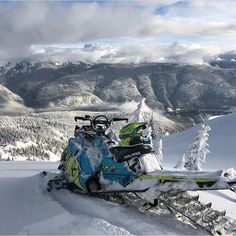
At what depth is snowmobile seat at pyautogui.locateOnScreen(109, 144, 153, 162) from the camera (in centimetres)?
1113

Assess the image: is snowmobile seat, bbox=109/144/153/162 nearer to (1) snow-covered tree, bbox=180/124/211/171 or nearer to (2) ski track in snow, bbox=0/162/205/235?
(2) ski track in snow, bbox=0/162/205/235

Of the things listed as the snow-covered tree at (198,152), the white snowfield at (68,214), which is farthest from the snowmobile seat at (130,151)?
the snow-covered tree at (198,152)

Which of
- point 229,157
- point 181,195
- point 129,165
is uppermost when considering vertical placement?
point 129,165

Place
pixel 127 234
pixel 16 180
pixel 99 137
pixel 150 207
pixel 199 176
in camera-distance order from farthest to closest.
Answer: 1. pixel 16 180
2. pixel 99 137
3. pixel 150 207
4. pixel 199 176
5. pixel 127 234

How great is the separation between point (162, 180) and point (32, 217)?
3.12 metres

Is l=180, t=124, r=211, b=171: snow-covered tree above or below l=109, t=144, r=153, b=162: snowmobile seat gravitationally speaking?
below

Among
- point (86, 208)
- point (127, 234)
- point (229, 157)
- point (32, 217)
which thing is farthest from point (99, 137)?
point (229, 157)

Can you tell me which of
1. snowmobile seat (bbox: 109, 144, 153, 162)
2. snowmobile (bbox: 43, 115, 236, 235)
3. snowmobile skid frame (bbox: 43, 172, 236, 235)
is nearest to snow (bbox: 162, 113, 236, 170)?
snowmobile (bbox: 43, 115, 236, 235)

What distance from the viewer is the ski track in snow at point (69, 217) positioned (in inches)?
376

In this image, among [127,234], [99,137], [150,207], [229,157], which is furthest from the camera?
[229,157]

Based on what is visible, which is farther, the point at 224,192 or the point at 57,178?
the point at 224,192

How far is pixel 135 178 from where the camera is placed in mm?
10898

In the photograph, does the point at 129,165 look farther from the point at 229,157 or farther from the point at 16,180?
the point at 229,157

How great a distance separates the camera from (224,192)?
642 inches
